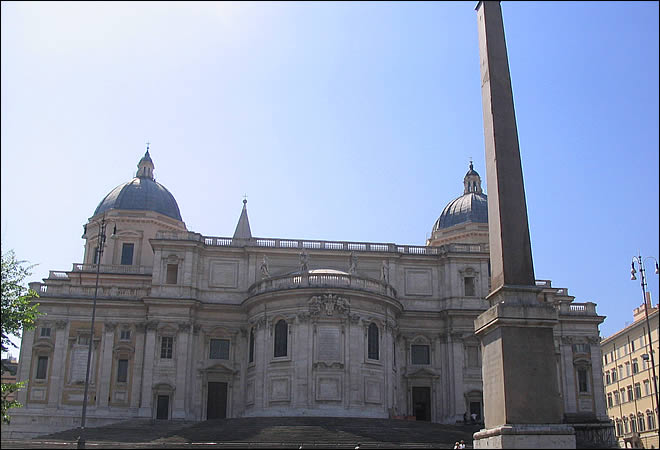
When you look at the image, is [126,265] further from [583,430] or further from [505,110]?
[505,110]

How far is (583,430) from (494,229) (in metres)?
11.4

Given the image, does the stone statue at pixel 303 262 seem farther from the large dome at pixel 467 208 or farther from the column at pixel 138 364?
the large dome at pixel 467 208

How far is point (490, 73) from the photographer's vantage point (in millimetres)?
17203

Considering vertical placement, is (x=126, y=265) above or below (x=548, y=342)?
above

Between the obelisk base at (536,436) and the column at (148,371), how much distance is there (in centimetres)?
3401

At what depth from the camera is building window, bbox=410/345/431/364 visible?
4825 centimetres

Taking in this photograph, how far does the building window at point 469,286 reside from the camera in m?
49.5

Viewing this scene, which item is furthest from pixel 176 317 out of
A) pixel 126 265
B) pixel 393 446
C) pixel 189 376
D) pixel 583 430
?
pixel 583 430

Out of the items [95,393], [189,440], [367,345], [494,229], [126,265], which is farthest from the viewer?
[126,265]

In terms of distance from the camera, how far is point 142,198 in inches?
2324

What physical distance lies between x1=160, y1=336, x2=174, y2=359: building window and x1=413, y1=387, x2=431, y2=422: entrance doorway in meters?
16.7

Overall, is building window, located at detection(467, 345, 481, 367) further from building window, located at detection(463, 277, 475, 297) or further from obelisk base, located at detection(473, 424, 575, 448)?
obelisk base, located at detection(473, 424, 575, 448)

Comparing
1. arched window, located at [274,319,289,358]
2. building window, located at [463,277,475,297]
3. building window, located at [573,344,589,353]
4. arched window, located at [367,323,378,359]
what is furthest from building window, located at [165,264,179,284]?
building window, located at [573,344,589,353]

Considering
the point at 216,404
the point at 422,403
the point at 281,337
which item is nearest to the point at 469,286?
the point at 422,403
